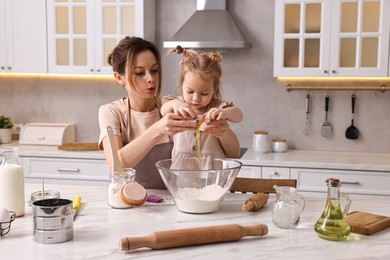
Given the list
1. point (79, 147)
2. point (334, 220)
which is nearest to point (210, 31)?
point (79, 147)

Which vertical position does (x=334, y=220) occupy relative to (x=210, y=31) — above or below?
below

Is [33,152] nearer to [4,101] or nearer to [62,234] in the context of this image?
[4,101]

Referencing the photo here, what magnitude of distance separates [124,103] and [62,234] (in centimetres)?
99

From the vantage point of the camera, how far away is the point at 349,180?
11.1 ft

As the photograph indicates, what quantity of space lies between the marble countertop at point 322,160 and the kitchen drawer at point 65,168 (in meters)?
1.08

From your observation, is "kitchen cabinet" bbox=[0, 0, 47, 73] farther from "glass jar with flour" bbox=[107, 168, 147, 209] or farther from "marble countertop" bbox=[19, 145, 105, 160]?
"glass jar with flour" bbox=[107, 168, 147, 209]

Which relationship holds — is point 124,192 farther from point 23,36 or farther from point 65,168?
point 23,36

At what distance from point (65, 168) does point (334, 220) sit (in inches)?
106

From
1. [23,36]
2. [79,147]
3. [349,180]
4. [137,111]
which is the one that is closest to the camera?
[137,111]

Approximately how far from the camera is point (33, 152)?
3789 mm

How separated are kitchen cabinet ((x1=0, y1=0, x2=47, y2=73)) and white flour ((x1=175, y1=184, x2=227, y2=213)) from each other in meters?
2.65

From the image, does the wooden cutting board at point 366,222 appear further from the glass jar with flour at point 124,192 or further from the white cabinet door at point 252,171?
the white cabinet door at point 252,171

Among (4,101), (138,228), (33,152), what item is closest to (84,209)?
(138,228)

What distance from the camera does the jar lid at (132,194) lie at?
70.1 inches
